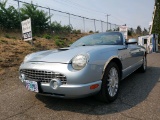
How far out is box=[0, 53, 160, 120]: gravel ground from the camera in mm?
2676

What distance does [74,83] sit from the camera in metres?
2.61

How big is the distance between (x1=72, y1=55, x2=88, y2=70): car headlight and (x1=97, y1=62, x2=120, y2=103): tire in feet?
1.51

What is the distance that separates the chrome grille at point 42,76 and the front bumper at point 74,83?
2.0 inches

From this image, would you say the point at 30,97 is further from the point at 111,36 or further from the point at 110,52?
the point at 111,36

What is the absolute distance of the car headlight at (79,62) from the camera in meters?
2.66

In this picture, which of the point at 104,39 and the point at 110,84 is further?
the point at 104,39

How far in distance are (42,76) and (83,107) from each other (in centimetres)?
83

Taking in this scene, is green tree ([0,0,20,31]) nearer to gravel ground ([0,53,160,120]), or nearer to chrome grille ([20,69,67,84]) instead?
gravel ground ([0,53,160,120])

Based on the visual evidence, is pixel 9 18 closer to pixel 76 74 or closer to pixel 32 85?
pixel 32 85

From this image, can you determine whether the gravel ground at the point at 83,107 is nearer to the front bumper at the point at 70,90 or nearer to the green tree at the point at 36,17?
the front bumper at the point at 70,90

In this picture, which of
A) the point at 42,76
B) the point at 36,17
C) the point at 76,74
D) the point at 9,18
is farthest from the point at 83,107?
the point at 36,17

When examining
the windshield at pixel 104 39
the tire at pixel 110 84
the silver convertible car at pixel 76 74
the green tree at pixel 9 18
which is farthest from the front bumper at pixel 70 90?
the green tree at pixel 9 18

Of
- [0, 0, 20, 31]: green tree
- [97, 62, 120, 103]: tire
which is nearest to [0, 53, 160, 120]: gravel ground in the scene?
[97, 62, 120, 103]: tire

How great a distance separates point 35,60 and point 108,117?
147cm
